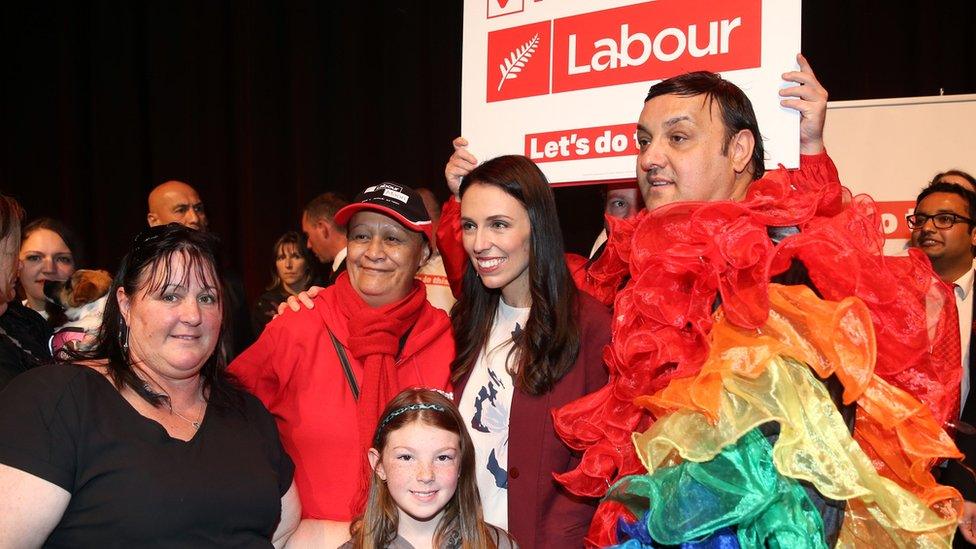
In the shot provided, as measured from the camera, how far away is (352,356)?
2.78 m

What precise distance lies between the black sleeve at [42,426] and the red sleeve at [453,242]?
4.08ft

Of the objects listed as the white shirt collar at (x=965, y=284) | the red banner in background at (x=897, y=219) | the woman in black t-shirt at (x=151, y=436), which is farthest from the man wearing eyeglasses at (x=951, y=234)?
the woman in black t-shirt at (x=151, y=436)

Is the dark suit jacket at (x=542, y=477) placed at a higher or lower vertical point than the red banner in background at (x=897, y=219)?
lower

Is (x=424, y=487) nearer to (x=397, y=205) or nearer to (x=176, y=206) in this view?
(x=397, y=205)

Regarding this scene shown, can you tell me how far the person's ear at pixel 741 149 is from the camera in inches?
86.7

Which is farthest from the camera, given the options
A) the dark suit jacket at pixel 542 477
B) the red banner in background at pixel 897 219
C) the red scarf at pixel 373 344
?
the red banner in background at pixel 897 219

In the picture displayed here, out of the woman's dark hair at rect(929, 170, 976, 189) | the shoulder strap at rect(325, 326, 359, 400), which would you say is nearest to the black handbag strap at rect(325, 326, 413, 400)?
the shoulder strap at rect(325, 326, 359, 400)

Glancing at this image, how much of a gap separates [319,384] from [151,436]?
2.09 ft

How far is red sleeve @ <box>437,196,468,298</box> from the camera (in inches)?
118

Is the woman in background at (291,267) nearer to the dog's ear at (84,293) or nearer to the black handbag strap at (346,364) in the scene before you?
the dog's ear at (84,293)

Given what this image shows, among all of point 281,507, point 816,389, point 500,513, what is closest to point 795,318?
point 816,389

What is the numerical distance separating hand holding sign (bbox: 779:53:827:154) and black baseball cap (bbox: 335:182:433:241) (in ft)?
3.72

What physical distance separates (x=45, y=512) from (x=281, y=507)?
24.0 inches

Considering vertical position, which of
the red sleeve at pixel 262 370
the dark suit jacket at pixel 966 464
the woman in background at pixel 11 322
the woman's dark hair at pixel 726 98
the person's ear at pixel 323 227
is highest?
the woman's dark hair at pixel 726 98
